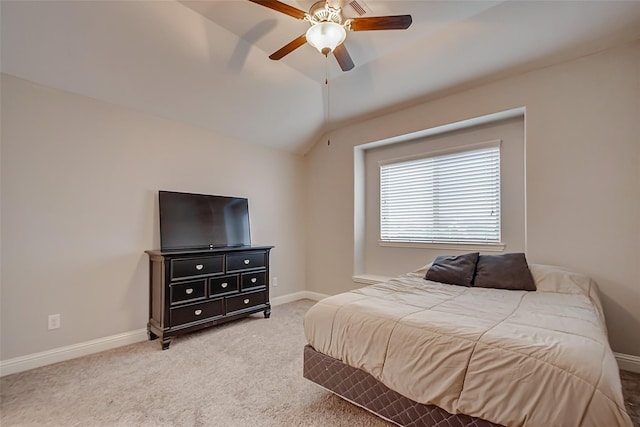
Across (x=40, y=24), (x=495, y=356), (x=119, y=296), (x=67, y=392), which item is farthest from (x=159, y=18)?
(x=495, y=356)

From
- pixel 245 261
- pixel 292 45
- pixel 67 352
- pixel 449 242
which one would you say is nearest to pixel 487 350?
pixel 292 45

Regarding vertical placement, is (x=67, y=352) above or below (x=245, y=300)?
below

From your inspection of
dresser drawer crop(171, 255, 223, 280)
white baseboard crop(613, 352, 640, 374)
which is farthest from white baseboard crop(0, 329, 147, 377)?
white baseboard crop(613, 352, 640, 374)

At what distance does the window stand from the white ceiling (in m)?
0.82

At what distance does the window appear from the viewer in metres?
3.25

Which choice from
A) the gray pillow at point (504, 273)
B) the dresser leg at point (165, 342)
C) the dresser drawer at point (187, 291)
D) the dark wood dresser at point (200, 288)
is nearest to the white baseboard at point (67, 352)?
the dark wood dresser at point (200, 288)

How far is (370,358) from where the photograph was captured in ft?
5.25

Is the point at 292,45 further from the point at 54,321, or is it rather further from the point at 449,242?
the point at 54,321

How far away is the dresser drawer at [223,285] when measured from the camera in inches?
123

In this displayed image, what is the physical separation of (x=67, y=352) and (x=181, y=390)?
1311mm

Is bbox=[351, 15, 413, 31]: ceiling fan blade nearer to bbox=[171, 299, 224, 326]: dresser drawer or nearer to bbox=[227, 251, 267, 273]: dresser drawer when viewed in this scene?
bbox=[227, 251, 267, 273]: dresser drawer

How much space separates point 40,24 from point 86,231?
1664 mm

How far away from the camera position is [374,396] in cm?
161

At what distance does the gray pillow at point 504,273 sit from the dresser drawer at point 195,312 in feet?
8.58
